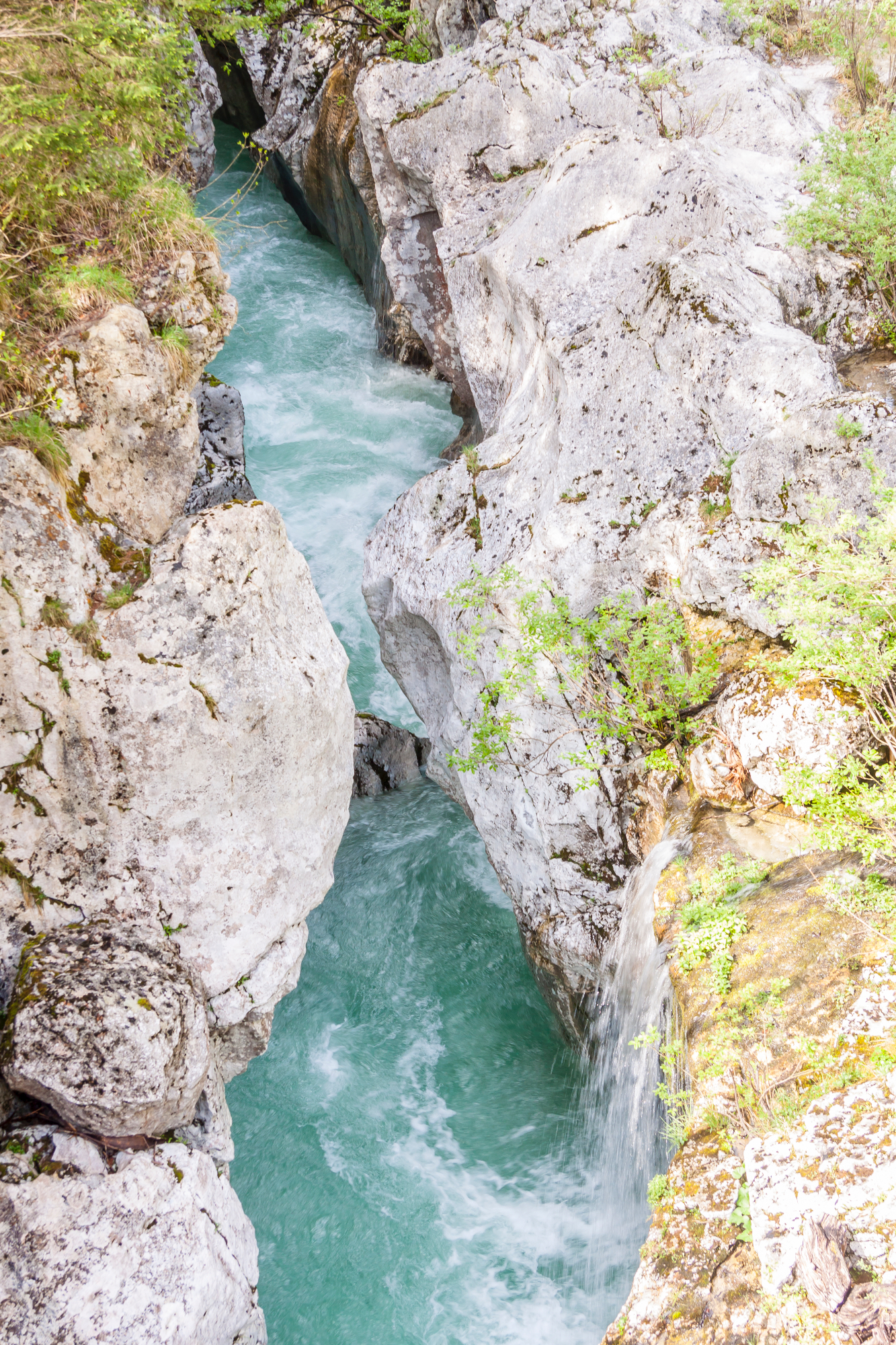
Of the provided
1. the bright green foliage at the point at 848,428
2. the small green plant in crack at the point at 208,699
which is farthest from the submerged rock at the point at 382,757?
the bright green foliage at the point at 848,428

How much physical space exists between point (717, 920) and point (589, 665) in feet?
6.80

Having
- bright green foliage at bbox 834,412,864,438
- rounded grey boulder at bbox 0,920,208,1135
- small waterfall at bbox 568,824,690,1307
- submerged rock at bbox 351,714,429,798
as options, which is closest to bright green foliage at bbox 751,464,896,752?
bright green foliage at bbox 834,412,864,438

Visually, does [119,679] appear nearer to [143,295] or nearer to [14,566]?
[14,566]

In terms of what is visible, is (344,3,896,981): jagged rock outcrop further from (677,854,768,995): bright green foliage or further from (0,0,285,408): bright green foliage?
(0,0,285,408): bright green foliage

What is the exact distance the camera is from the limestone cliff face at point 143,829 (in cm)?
396

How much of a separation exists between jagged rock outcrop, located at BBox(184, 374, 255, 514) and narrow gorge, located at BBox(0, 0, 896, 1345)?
0.15ft

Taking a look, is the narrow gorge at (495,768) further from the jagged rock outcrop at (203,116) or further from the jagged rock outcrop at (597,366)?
the jagged rock outcrop at (203,116)

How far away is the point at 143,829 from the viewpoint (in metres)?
4.87

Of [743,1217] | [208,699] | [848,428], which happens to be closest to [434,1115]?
[743,1217]

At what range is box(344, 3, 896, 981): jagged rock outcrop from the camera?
5.56 meters

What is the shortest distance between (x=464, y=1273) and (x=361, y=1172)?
3.34ft

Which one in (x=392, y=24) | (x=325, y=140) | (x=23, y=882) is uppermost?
(x=392, y=24)

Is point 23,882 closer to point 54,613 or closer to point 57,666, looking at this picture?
point 57,666

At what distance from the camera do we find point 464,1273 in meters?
5.70
